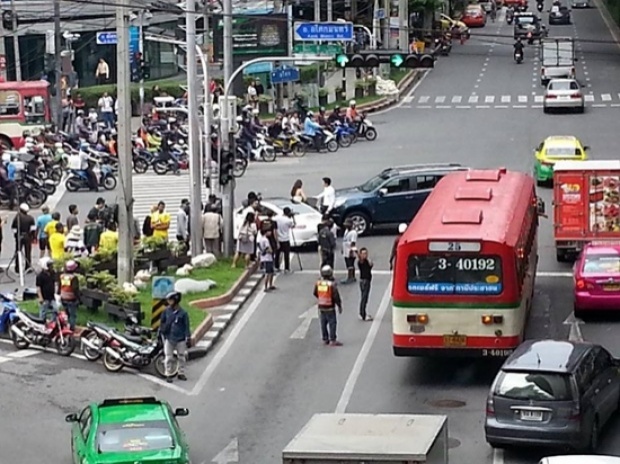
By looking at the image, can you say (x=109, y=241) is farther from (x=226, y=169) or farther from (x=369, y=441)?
(x=369, y=441)

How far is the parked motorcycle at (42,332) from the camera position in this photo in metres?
27.5

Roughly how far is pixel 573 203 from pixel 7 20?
3251 centimetres

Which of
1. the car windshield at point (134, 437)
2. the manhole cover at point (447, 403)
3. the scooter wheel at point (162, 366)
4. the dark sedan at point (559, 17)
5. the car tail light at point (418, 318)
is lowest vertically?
the manhole cover at point (447, 403)

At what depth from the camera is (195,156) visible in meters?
35.5

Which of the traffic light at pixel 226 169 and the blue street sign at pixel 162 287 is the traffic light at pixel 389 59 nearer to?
the traffic light at pixel 226 169

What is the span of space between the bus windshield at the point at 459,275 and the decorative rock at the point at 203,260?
34.1 feet

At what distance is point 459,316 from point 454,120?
3856cm

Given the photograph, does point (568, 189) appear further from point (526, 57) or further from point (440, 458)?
point (526, 57)

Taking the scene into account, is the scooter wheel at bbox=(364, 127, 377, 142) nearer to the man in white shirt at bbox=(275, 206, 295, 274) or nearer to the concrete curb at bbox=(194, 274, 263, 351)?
the man in white shirt at bbox=(275, 206, 295, 274)

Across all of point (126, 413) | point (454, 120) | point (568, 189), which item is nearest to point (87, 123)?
point (454, 120)

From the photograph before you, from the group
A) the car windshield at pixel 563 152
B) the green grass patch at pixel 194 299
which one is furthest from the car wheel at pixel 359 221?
the car windshield at pixel 563 152

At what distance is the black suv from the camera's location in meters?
39.1

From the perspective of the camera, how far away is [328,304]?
2777 cm

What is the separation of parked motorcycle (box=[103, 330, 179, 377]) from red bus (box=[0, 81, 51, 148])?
26.6 meters
